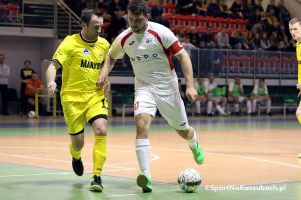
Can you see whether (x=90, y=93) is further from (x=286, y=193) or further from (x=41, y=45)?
(x=41, y=45)

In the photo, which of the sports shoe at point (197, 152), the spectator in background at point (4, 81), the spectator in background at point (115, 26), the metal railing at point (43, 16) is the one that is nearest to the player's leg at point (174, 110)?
the sports shoe at point (197, 152)

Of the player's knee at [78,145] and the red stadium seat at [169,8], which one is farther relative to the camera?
the red stadium seat at [169,8]

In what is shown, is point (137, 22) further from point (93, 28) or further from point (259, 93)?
point (259, 93)

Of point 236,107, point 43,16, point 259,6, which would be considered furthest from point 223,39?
point 43,16

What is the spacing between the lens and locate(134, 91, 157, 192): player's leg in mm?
8328

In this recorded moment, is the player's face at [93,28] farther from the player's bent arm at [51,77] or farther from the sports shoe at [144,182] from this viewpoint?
the sports shoe at [144,182]

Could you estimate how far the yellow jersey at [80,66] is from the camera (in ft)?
31.1

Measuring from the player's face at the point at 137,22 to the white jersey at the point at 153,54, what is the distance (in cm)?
11

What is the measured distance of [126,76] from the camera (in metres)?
29.3

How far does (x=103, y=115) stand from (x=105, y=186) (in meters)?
0.94

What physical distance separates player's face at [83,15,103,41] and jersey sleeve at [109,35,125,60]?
30 cm

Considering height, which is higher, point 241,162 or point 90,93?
point 90,93

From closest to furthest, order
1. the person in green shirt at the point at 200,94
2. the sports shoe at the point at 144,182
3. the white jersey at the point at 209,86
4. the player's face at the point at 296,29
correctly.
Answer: the sports shoe at the point at 144,182 → the player's face at the point at 296,29 → the person in green shirt at the point at 200,94 → the white jersey at the point at 209,86

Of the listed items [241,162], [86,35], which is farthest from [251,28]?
[86,35]
